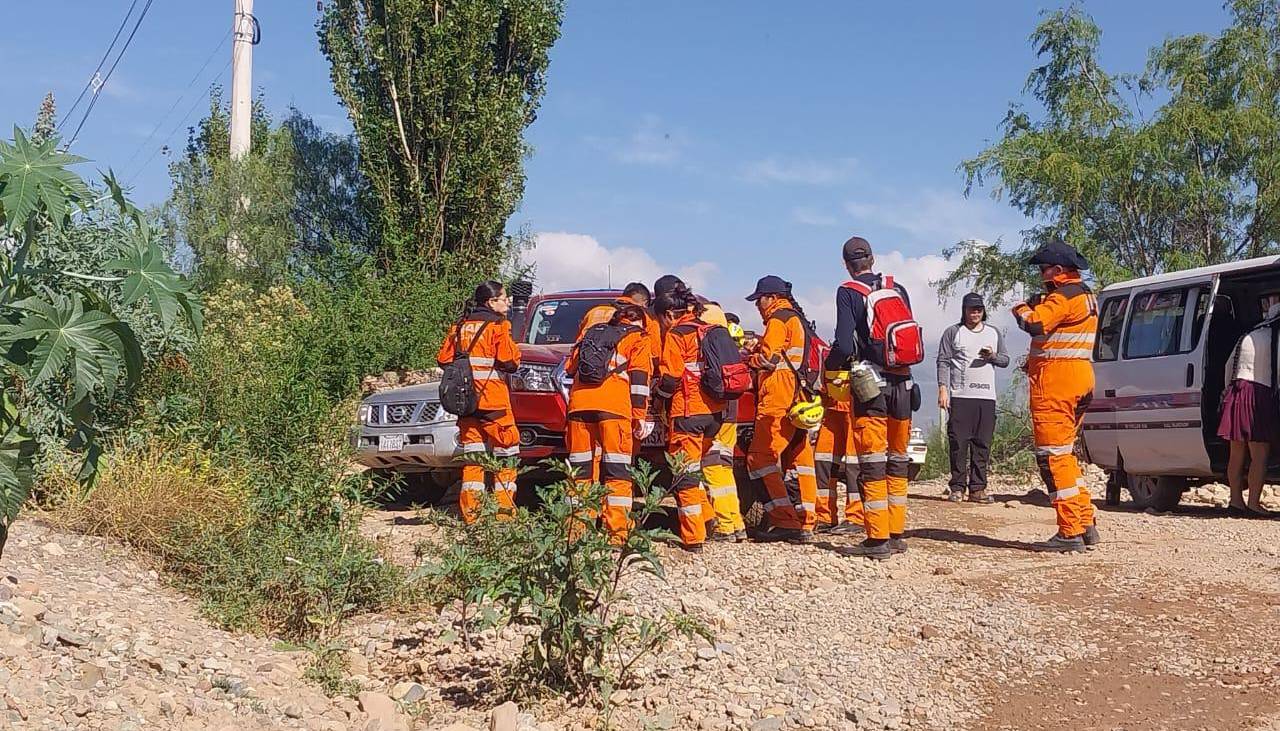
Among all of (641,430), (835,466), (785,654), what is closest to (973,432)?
(835,466)

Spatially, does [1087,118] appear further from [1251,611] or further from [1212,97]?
[1251,611]

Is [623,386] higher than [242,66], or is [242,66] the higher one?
[242,66]

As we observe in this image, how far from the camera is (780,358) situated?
9.25 m

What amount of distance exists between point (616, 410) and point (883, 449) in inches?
71.0

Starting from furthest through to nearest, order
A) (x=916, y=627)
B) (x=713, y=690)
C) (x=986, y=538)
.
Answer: (x=986, y=538) < (x=916, y=627) < (x=713, y=690)

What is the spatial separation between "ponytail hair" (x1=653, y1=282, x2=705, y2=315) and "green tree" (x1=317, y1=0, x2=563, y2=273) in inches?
452

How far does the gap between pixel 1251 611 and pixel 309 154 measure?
790 inches

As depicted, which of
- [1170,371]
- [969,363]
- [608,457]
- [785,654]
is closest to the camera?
[785,654]

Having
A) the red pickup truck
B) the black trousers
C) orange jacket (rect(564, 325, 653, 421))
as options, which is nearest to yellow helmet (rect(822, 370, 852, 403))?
orange jacket (rect(564, 325, 653, 421))

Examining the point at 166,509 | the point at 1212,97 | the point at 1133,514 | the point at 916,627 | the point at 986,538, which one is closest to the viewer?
the point at 916,627

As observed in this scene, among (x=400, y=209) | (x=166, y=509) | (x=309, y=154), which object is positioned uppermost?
(x=309, y=154)

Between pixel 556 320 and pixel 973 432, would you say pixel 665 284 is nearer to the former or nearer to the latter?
pixel 556 320

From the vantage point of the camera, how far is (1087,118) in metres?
20.1

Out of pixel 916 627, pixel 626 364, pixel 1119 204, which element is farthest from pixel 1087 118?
pixel 916 627
